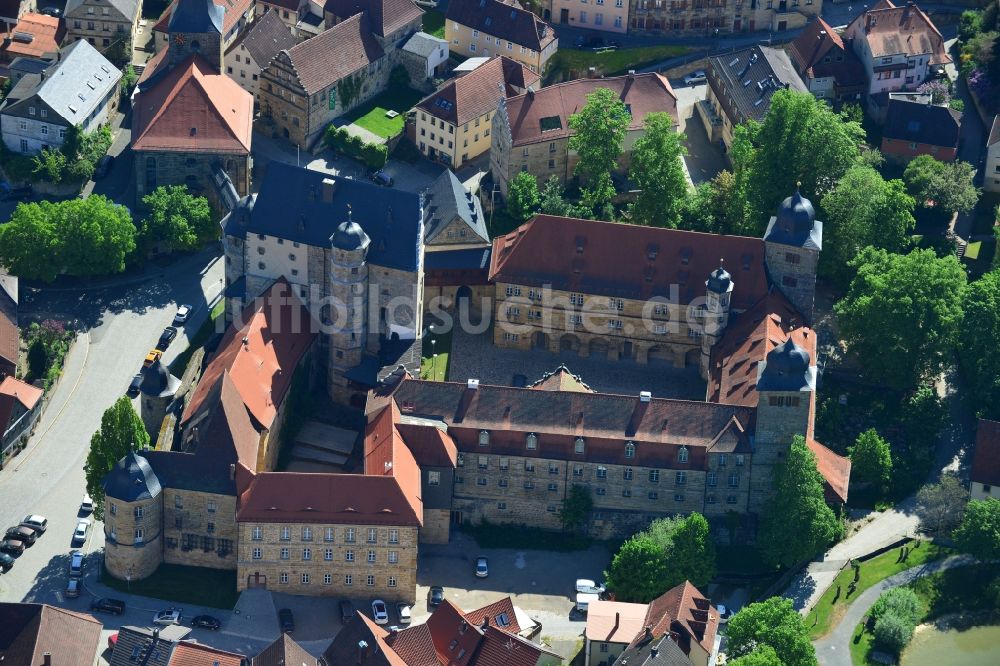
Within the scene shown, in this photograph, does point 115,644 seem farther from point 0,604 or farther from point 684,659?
point 684,659

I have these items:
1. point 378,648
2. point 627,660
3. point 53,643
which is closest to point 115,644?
point 53,643

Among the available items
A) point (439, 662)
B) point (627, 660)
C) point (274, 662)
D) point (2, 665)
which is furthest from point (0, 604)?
point (627, 660)

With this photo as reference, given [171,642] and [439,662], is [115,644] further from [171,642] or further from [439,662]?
[439,662]

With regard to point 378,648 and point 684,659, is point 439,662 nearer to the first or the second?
point 378,648

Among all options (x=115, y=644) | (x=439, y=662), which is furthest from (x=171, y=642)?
(x=439, y=662)
